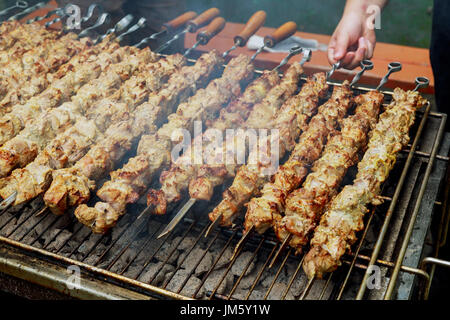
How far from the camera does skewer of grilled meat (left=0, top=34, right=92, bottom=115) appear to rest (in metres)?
4.00

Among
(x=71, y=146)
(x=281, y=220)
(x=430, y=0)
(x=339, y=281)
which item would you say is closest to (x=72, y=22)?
(x=71, y=146)

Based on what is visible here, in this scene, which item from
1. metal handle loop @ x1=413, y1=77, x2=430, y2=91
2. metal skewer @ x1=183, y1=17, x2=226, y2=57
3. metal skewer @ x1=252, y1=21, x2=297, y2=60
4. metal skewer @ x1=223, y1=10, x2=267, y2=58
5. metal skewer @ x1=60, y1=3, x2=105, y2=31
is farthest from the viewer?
metal skewer @ x1=60, y1=3, x2=105, y2=31

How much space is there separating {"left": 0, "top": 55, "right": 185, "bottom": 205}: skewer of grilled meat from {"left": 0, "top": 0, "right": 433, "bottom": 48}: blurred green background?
16.7 ft

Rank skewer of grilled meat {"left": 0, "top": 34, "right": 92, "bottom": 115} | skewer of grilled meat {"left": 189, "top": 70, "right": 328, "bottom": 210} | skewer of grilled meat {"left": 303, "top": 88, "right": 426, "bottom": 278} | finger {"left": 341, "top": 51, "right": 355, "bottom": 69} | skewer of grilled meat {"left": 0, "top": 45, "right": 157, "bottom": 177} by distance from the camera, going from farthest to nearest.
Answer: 1. finger {"left": 341, "top": 51, "right": 355, "bottom": 69}
2. skewer of grilled meat {"left": 0, "top": 34, "right": 92, "bottom": 115}
3. skewer of grilled meat {"left": 0, "top": 45, "right": 157, "bottom": 177}
4. skewer of grilled meat {"left": 189, "top": 70, "right": 328, "bottom": 210}
5. skewer of grilled meat {"left": 303, "top": 88, "right": 426, "bottom": 278}

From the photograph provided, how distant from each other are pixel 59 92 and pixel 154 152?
136 centimetres

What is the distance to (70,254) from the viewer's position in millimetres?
2848

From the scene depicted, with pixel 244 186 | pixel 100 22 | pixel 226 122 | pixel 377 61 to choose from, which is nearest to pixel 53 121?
pixel 226 122

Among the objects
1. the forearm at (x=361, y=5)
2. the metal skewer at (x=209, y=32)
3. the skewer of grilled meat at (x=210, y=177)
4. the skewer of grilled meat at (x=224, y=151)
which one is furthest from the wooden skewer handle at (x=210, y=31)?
the skewer of grilled meat at (x=210, y=177)

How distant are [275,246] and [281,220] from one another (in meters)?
0.17

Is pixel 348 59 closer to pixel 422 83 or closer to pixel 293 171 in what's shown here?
pixel 422 83

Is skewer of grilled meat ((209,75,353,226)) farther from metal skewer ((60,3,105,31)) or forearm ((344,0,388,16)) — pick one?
metal skewer ((60,3,105,31))

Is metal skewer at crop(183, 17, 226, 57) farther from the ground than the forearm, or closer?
closer

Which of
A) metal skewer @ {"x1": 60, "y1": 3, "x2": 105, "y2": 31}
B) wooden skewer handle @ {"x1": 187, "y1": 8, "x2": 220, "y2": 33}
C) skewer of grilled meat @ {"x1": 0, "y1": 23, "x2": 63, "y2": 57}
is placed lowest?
wooden skewer handle @ {"x1": 187, "y1": 8, "x2": 220, "y2": 33}

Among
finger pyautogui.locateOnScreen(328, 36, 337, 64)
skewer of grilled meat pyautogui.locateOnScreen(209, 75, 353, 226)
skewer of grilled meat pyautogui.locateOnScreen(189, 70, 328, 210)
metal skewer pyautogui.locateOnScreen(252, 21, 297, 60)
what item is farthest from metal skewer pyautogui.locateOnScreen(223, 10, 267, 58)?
skewer of grilled meat pyautogui.locateOnScreen(209, 75, 353, 226)
